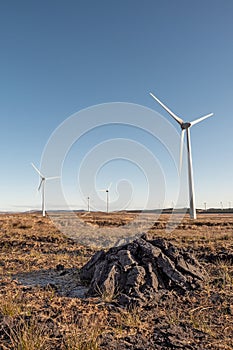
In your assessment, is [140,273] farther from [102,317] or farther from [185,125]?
[185,125]

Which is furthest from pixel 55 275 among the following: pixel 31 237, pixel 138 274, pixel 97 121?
pixel 97 121

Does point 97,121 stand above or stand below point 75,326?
above

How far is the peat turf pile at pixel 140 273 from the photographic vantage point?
6.81m

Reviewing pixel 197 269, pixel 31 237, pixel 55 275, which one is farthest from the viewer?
pixel 31 237

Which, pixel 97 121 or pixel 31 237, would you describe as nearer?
pixel 31 237

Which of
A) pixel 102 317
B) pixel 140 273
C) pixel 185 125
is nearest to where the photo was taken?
pixel 102 317

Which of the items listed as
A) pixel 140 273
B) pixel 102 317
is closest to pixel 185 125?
pixel 140 273

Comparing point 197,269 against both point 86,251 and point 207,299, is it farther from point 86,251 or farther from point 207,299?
point 86,251

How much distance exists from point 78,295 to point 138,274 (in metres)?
1.63

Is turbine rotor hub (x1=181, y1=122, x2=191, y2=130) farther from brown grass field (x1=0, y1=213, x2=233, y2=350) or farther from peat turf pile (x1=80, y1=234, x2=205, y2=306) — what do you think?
peat turf pile (x1=80, y1=234, x2=205, y2=306)

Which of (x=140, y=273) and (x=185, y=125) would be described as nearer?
(x=140, y=273)

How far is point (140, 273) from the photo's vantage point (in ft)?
23.5

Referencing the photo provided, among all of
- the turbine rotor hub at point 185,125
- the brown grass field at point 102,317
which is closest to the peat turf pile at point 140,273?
the brown grass field at point 102,317

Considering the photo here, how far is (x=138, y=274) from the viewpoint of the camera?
23.4 feet
